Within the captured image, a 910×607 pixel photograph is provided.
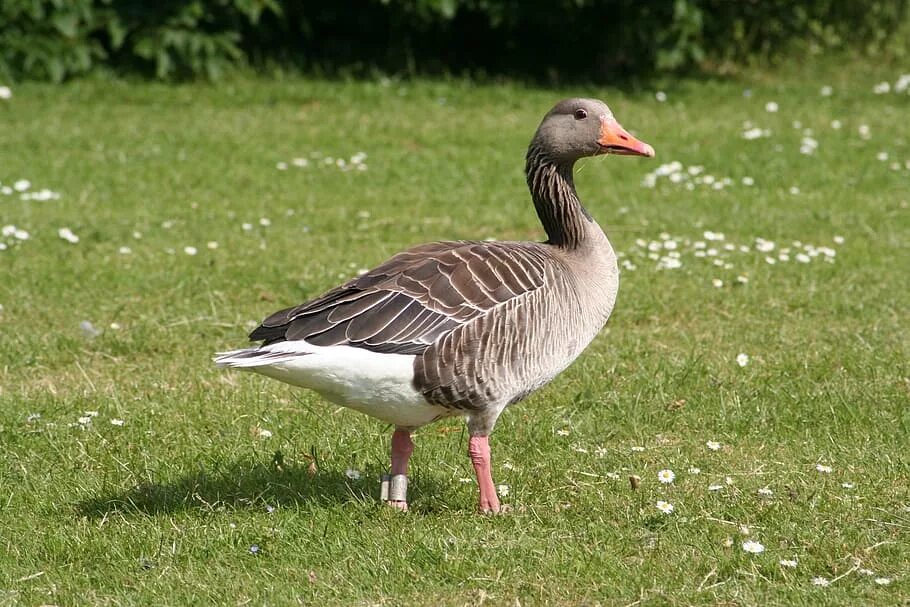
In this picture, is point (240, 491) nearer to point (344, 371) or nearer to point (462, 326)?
point (344, 371)

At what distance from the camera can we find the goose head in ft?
16.9

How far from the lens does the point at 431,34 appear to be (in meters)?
15.9

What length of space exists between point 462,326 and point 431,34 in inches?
465

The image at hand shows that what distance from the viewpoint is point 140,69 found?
14.9 m

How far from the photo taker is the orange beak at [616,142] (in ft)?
16.9

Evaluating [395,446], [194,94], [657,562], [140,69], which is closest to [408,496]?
[395,446]

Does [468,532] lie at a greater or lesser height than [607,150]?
lesser

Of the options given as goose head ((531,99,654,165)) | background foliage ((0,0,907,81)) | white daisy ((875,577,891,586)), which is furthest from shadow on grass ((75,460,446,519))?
background foliage ((0,0,907,81))

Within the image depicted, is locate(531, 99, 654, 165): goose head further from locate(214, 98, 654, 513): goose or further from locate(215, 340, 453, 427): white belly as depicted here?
locate(215, 340, 453, 427): white belly

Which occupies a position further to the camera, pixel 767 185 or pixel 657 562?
pixel 767 185

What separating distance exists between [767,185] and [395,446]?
22.4 feet

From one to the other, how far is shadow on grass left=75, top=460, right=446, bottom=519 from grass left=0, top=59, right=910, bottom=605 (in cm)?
2

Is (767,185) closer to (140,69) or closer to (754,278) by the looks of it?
(754,278)

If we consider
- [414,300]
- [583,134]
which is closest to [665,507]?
[414,300]
